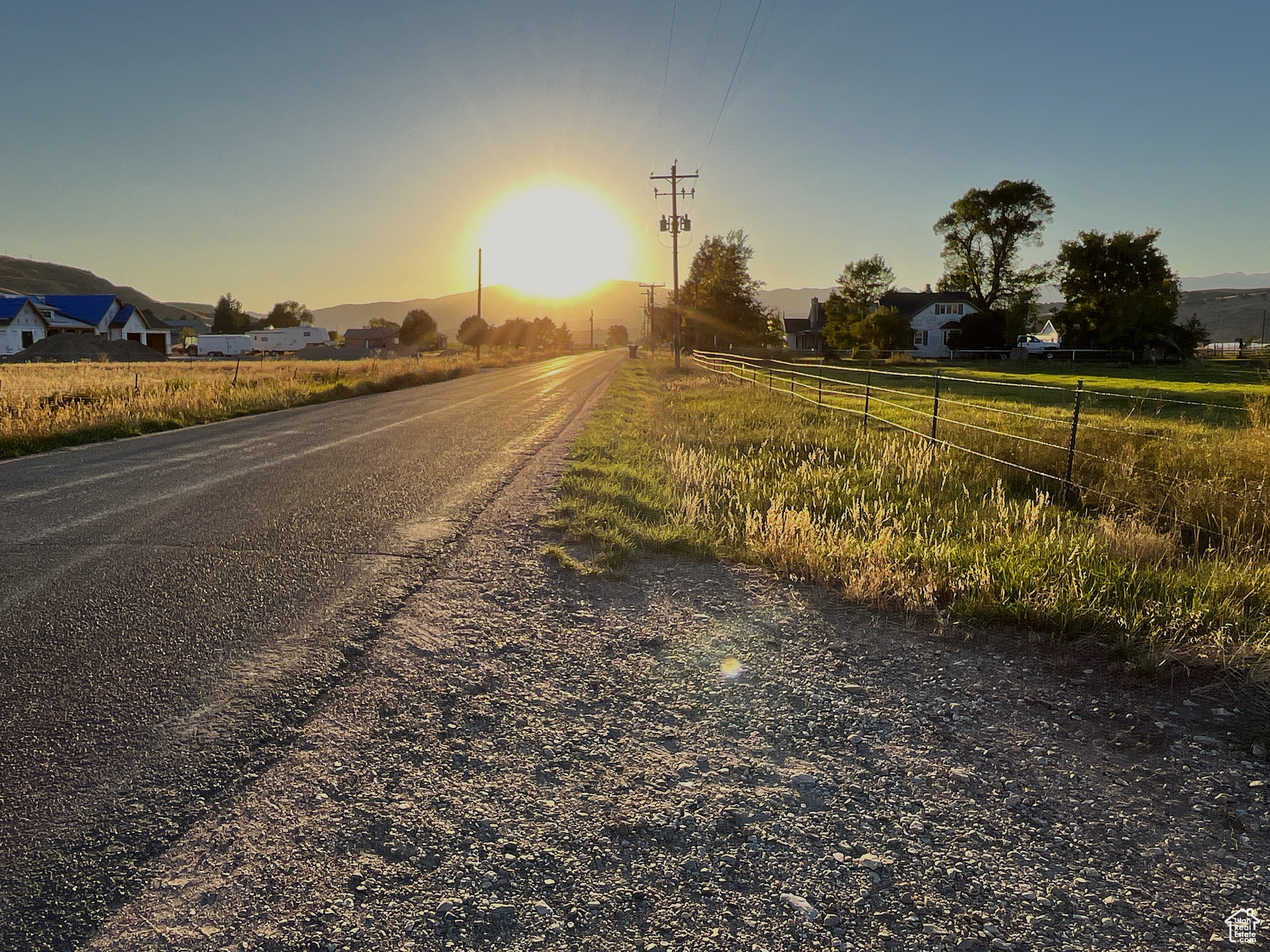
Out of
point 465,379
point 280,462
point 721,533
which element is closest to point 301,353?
point 465,379

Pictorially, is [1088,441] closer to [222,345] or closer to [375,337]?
[222,345]

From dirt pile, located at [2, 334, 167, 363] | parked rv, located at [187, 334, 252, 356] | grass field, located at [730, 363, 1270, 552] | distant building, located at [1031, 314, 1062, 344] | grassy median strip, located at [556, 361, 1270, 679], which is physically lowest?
grassy median strip, located at [556, 361, 1270, 679]

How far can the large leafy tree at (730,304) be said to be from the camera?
2670 inches

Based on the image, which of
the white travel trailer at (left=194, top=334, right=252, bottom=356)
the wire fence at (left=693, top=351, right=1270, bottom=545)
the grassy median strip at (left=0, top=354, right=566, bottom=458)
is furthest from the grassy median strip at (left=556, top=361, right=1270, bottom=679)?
the white travel trailer at (left=194, top=334, right=252, bottom=356)

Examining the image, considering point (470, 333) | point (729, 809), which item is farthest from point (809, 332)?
point (729, 809)

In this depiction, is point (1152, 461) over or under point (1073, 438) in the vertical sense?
under

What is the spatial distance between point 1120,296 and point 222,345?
92.9 metres

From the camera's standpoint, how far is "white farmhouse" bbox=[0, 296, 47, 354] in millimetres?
62469

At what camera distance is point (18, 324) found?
209ft

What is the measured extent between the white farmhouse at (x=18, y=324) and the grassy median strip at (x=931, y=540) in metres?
72.8

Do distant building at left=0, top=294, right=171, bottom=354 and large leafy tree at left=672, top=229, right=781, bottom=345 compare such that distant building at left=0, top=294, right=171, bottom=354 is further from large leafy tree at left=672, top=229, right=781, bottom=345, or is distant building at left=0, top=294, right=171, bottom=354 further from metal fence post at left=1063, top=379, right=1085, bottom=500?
metal fence post at left=1063, top=379, right=1085, bottom=500

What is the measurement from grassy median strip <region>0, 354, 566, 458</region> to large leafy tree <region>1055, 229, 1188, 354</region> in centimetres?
4209

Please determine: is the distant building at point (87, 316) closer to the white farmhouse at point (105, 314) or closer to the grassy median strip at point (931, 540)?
the white farmhouse at point (105, 314)

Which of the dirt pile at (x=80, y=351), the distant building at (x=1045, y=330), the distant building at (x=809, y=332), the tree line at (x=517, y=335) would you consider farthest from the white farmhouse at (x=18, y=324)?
the distant building at (x=1045, y=330)
